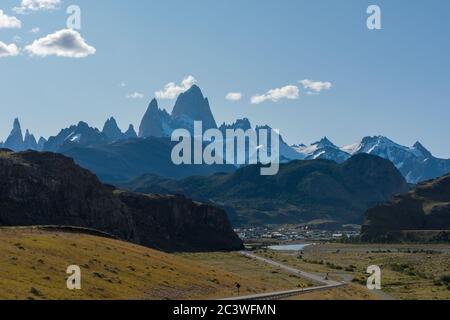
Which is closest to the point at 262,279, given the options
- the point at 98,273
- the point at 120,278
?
the point at 120,278

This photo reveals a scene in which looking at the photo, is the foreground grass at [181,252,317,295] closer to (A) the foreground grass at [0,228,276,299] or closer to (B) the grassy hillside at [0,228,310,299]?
(B) the grassy hillside at [0,228,310,299]

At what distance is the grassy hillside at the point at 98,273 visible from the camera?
247ft

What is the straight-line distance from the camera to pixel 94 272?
89.2 meters

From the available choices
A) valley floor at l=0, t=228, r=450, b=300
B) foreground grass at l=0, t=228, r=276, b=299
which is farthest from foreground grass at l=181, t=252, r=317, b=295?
foreground grass at l=0, t=228, r=276, b=299

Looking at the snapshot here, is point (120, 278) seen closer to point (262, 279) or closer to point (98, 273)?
point (98, 273)

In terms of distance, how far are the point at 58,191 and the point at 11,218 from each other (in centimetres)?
2779

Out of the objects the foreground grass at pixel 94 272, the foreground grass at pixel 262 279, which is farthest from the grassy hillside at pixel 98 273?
the foreground grass at pixel 262 279

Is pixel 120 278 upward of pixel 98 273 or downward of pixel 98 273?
downward

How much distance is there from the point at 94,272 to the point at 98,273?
0.57 m

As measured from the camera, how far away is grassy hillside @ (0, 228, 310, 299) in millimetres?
75438

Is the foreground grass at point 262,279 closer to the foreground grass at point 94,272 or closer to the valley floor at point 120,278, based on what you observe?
the valley floor at point 120,278
